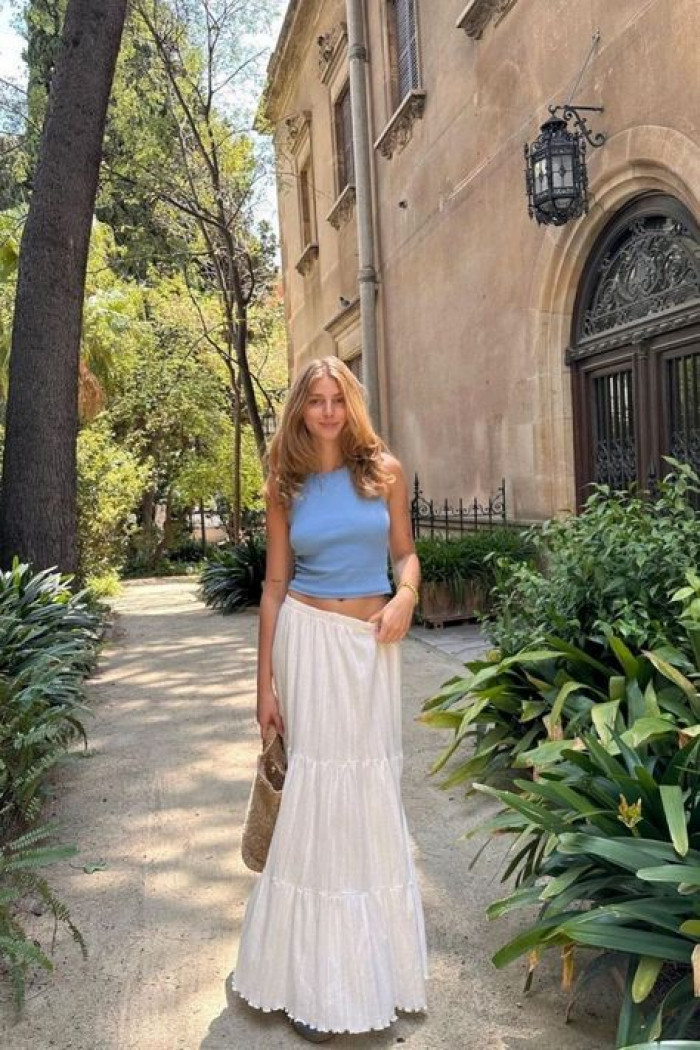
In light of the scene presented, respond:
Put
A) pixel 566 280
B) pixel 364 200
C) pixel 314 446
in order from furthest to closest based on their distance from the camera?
1. pixel 364 200
2. pixel 566 280
3. pixel 314 446

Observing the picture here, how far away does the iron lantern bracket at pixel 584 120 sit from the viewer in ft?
22.1

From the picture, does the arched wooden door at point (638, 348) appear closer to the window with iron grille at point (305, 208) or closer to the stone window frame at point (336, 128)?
the stone window frame at point (336, 128)

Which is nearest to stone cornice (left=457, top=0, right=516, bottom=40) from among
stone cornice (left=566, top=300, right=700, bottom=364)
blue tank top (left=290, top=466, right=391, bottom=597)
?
stone cornice (left=566, top=300, right=700, bottom=364)

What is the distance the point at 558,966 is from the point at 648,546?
1760mm

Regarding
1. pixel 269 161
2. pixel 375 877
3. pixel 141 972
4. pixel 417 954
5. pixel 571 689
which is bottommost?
pixel 141 972

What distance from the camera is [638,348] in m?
6.82

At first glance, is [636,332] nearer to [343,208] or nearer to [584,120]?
[584,120]

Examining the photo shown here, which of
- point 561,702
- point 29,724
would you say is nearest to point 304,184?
point 29,724

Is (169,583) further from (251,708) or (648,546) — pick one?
(648,546)

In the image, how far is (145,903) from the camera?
10.4 feet

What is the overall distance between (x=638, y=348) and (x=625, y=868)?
210 inches

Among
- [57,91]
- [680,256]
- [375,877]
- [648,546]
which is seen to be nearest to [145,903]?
[375,877]

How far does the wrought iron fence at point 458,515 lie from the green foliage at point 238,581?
2.23m

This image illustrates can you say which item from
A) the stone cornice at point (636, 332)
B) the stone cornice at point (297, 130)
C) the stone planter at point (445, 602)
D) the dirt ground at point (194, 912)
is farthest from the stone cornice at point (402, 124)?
the dirt ground at point (194, 912)
